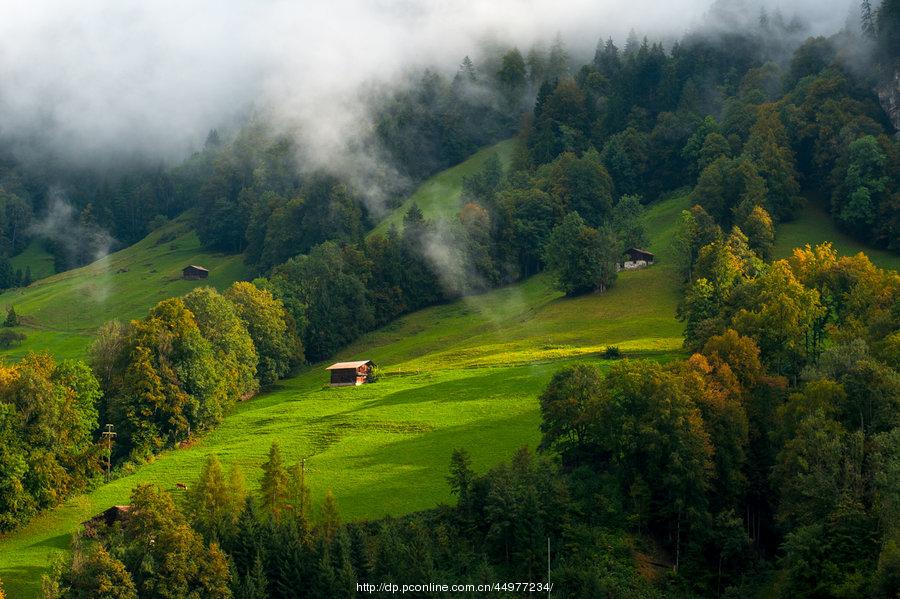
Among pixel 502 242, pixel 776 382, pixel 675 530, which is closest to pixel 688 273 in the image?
pixel 502 242

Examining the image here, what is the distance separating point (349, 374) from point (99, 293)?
77731mm

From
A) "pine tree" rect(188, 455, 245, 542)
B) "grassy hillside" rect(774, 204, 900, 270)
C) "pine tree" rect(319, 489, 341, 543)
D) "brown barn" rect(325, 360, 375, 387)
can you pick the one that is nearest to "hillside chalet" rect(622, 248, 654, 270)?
"grassy hillside" rect(774, 204, 900, 270)

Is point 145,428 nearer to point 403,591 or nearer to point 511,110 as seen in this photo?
point 403,591

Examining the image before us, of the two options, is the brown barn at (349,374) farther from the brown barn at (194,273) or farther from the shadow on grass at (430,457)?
the brown barn at (194,273)

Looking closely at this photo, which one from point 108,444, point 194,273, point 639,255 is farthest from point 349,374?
point 194,273

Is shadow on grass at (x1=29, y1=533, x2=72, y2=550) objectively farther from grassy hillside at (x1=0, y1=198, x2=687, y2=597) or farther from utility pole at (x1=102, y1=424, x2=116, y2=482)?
utility pole at (x1=102, y1=424, x2=116, y2=482)

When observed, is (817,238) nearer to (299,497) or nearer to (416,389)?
(416,389)

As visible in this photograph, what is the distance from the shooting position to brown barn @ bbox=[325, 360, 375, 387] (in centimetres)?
10612

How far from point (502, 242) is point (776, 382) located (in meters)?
76.8

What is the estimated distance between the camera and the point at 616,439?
220ft

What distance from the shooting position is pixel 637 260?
131375 mm

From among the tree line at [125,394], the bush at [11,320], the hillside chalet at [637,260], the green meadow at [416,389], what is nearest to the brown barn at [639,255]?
the hillside chalet at [637,260]

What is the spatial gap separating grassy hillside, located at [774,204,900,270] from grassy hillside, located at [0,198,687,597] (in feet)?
45.9

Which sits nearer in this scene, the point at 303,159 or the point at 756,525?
the point at 756,525
